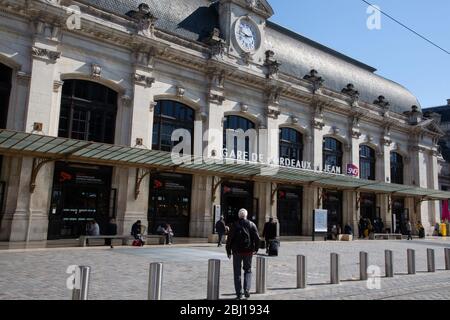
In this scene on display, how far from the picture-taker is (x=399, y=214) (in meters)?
40.4

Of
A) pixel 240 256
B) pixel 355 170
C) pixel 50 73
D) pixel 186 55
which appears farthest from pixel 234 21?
pixel 240 256

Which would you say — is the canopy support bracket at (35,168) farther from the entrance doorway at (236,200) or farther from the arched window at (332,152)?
the arched window at (332,152)

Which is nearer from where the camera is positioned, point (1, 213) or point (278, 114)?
point (1, 213)

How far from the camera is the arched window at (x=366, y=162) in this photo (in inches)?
1486

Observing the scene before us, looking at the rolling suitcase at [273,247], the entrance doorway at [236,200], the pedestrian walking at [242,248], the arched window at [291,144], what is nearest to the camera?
the pedestrian walking at [242,248]

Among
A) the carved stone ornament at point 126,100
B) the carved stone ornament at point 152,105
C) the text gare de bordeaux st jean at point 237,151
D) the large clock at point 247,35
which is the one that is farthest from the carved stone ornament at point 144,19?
the large clock at point 247,35

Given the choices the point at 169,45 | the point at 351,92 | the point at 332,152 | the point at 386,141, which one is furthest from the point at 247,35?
the point at 386,141

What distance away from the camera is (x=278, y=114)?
99.8ft

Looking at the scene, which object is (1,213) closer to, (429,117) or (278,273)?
(278,273)

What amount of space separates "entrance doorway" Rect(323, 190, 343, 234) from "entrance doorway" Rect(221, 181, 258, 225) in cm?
745

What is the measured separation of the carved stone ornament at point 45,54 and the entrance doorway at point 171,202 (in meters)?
7.97

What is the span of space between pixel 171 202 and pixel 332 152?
637 inches

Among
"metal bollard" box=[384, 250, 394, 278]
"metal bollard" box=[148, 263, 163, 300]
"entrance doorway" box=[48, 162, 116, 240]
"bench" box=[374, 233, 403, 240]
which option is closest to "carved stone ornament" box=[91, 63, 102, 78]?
"entrance doorway" box=[48, 162, 116, 240]

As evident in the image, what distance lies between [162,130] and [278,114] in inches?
372
